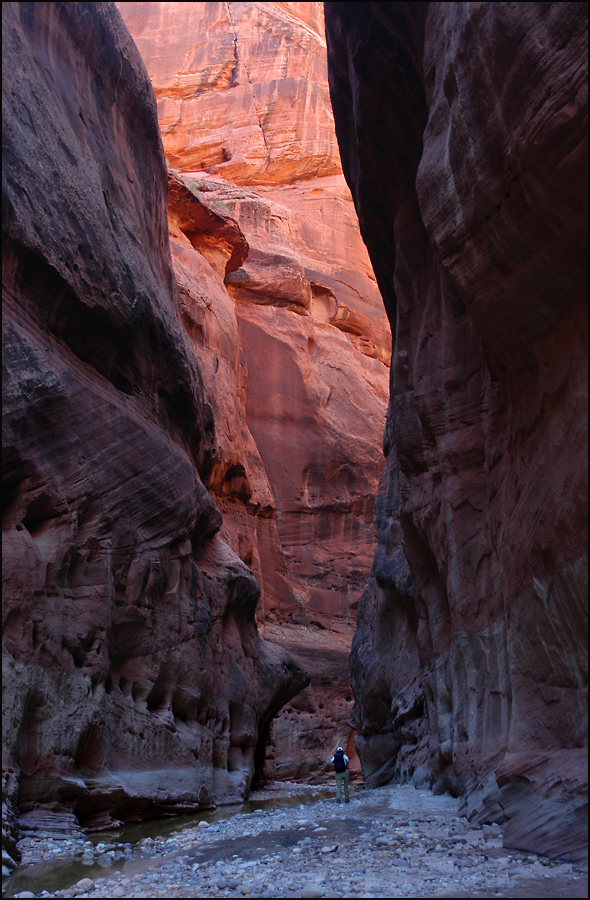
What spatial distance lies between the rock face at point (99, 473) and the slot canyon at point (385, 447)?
6cm

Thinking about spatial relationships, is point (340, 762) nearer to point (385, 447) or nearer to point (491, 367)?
point (491, 367)

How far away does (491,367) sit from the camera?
10.6 m

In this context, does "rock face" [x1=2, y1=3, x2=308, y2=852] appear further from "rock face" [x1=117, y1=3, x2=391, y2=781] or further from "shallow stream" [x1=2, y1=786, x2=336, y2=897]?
"rock face" [x1=117, y1=3, x2=391, y2=781]

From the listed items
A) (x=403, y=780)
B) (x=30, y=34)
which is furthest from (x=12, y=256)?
(x=403, y=780)

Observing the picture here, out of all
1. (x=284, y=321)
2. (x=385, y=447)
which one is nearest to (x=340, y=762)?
(x=385, y=447)

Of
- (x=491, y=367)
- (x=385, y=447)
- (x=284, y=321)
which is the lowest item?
(x=491, y=367)

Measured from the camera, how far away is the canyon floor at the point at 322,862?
18.4ft

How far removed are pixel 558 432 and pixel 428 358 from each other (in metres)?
5.58

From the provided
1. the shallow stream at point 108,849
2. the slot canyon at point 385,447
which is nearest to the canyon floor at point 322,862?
the shallow stream at point 108,849

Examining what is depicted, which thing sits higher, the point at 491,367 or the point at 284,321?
the point at 284,321

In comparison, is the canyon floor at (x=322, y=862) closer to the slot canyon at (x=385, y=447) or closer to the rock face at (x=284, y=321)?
the slot canyon at (x=385, y=447)

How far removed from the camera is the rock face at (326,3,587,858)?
676cm

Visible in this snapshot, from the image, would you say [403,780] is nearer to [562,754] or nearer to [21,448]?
[562,754]

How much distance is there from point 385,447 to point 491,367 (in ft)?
41.7
